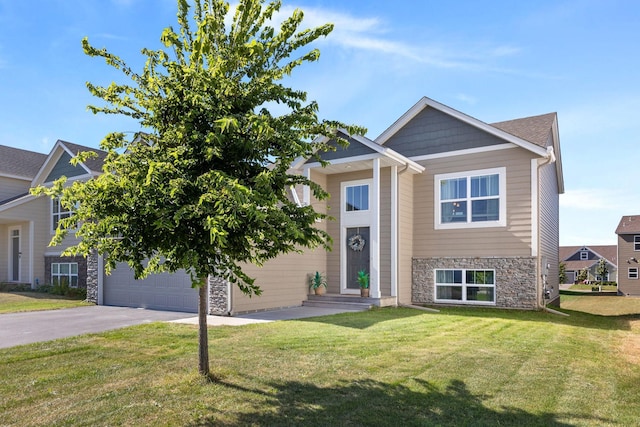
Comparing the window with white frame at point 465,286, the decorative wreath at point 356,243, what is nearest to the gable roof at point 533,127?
the window with white frame at point 465,286

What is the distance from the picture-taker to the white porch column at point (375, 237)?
13.1 m

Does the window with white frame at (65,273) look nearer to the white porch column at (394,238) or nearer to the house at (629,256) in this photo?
the white porch column at (394,238)

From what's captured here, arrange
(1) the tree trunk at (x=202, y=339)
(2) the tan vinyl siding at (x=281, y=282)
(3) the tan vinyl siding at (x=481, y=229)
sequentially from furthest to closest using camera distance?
1. (3) the tan vinyl siding at (x=481, y=229)
2. (2) the tan vinyl siding at (x=281, y=282)
3. (1) the tree trunk at (x=202, y=339)

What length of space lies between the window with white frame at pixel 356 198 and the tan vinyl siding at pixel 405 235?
1.19 metres

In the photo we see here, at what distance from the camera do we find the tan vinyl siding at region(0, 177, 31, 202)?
21531 mm

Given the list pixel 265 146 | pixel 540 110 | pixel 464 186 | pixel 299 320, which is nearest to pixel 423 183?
pixel 464 186

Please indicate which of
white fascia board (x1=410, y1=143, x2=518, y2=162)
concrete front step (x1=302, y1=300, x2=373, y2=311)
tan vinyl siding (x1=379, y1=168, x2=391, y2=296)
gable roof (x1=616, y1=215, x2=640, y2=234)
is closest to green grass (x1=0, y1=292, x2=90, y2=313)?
concrete front step (x1=302, y1=300, x2=373, y2=311)

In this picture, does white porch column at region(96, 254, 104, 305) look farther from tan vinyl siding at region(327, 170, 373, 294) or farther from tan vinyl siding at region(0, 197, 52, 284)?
tan vinyl siding at region(327, 170, 373, 294)

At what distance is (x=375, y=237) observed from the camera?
1348 cm

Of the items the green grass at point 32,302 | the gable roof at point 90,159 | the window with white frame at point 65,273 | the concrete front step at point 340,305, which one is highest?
the gable roof at point 90,159

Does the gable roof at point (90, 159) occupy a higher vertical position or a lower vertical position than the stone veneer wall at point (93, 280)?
higher

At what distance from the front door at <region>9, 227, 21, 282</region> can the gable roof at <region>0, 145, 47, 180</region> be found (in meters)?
2.90

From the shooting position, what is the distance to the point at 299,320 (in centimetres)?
1013

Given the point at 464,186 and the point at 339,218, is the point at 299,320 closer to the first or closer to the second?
the point at 339,218
